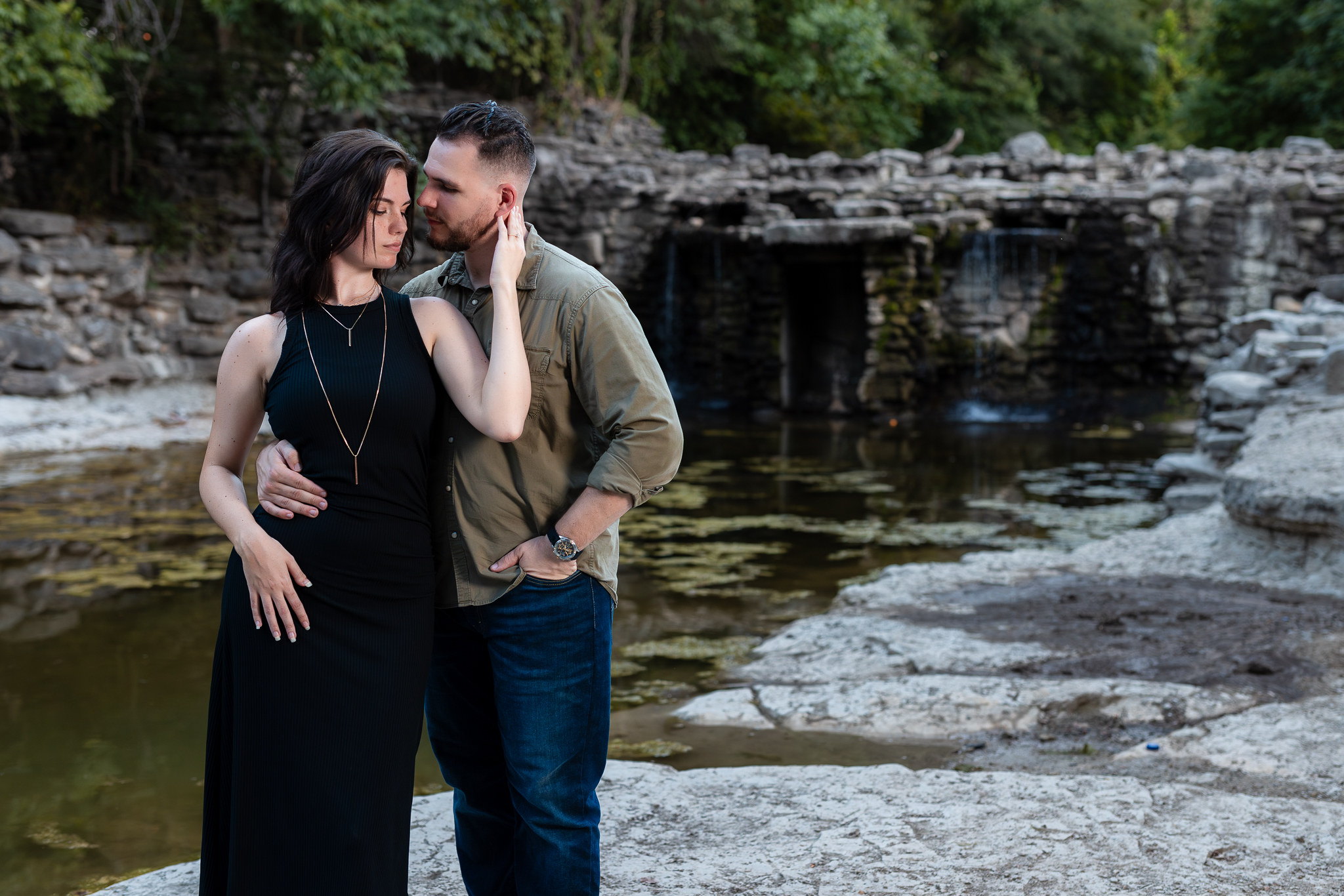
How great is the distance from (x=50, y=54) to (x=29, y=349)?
2608 mm

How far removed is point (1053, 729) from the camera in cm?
330

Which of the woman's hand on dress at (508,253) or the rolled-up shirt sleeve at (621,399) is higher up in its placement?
the woman's hand on dress at (508,253)

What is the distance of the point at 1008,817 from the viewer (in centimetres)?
240

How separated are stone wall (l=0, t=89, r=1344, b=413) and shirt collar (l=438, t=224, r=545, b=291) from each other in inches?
420

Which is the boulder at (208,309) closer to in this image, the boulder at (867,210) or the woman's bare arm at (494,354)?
the boulder at (867,210)

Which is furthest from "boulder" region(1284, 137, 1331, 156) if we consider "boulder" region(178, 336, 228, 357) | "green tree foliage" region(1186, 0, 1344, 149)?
"boulder" region(178, 336, 228, 357)

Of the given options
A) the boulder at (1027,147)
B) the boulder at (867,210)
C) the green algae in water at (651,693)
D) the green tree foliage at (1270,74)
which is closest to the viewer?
the green algae in water at (651,693)

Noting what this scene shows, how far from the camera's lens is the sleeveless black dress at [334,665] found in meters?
1.64

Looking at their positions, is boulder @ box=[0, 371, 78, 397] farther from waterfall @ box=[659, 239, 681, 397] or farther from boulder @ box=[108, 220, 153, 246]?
waterfall @ box=[659, 239, 681, 397]

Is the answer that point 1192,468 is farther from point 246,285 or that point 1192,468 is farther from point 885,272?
point 246,285

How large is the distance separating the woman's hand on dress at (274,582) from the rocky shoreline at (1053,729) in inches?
31.3

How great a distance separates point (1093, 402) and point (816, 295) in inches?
140

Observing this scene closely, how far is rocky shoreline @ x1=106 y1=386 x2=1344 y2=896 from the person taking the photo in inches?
86.4

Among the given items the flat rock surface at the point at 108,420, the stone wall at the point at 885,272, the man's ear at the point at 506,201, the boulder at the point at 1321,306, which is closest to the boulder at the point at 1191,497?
the boulder at the point at 1321,306
